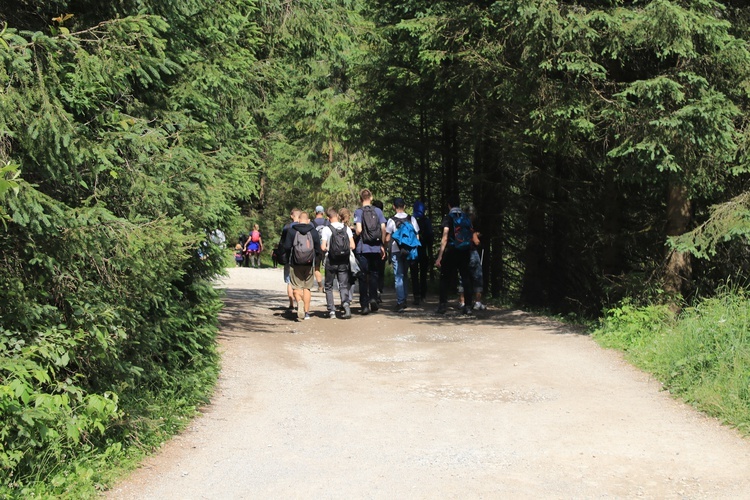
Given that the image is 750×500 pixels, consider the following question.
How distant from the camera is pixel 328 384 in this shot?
8711mm

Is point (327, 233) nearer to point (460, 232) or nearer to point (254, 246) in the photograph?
point (460, 232)

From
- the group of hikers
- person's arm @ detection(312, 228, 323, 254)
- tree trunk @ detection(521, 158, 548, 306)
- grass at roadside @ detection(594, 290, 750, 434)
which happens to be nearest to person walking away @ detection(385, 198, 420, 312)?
the group of hikers

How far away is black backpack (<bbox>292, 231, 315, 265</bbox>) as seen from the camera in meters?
13.0

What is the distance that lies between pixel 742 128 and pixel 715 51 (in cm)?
109

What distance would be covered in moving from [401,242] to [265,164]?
351 cm

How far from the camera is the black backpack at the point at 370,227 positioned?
14.0 metres

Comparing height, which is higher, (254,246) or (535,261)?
(254,246)

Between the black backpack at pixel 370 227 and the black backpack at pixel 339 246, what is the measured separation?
540 mm

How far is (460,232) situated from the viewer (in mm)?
13484

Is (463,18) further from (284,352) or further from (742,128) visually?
(284,352)

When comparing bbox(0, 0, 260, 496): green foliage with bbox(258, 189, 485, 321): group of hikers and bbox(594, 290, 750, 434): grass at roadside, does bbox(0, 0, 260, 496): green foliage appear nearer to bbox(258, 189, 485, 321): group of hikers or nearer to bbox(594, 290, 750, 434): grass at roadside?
bbox(594, 290, 750, 434): grass at roadside

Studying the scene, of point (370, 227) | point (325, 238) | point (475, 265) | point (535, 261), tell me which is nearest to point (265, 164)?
point (325, 238)

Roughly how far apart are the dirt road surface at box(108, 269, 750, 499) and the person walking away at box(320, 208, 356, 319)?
2478mm

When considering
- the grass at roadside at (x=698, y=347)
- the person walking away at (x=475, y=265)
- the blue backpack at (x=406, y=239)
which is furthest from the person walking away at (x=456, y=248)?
the grass at roadside at (x=698, y=347)
